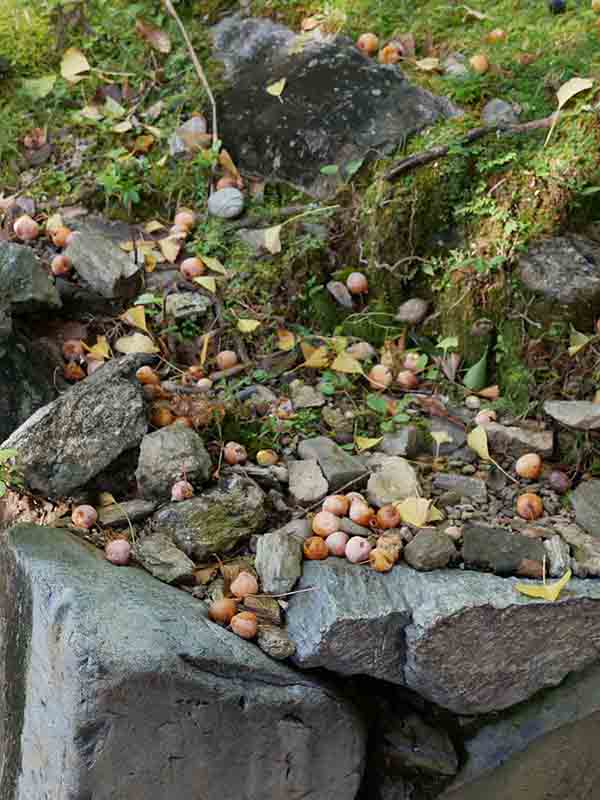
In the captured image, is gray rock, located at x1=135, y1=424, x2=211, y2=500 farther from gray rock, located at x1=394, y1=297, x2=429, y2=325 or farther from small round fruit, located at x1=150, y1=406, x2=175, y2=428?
gray rock, located at x1=394, y1=297, x2=429, y2=325

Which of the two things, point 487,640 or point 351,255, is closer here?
point 487,640

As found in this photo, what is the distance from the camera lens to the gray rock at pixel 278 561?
2.26 m

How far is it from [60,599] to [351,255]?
1403 mm

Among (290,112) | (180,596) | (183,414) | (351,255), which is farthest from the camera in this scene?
(290,112)

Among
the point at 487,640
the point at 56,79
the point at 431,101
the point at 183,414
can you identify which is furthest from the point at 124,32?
the point at 487,640

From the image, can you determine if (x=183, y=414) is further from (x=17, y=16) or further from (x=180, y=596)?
(x=17, y=16)

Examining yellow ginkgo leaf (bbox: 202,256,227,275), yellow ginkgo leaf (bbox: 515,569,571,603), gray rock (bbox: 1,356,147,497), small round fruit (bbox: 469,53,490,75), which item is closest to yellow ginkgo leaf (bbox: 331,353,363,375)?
yellow ginkgo leaf (bbox: 202,256,227,275)

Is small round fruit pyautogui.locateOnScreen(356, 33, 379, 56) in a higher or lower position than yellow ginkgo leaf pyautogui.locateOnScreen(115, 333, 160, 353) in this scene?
higher

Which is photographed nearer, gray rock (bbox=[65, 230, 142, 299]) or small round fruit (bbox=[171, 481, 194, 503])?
small round fruit (bbox=[171, 481, 194, 503])

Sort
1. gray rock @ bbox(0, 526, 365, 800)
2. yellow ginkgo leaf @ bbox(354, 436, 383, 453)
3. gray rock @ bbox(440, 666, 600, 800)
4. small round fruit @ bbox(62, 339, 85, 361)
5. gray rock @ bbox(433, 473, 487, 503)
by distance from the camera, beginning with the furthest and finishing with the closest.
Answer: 1. small round fruit @ bbox(62, 339, 85, 361)
2. yellow ginkgo leaf @ bbox(354, 436, 383, 453)
3. gray rock @ bbox(433, 473, 487, 503)
4. gray rock @ bbox(440, 666, 600, 800)
5. gray rock @ bbox(0, 526, 365, 800)

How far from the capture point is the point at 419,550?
2.28 metres

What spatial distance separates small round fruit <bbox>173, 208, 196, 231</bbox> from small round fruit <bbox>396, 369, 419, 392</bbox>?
32.8 inches

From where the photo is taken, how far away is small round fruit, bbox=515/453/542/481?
253 cm

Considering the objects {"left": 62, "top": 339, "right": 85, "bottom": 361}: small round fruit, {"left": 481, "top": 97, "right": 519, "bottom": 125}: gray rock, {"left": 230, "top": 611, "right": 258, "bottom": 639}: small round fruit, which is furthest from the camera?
{"left": 481, "top": 97, "right": 519, "bottom": 125}: gray rock
